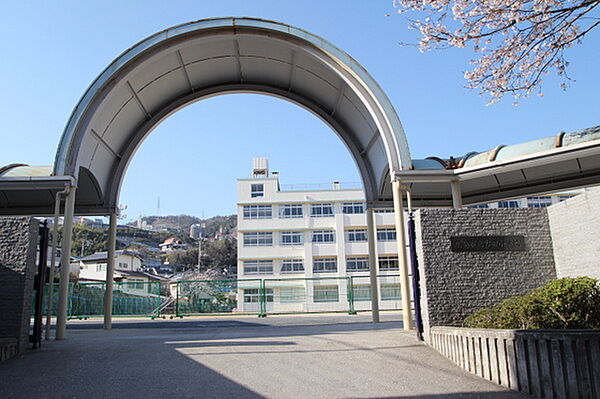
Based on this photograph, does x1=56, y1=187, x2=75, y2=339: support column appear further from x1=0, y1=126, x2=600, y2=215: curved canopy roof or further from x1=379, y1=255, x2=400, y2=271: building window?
x1=379, y1=255, x2=400, y2=271: building window

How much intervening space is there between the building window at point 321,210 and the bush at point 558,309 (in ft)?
140

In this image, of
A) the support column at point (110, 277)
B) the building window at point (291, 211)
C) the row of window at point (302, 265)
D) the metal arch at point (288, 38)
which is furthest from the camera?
the building window at point (291, 211)

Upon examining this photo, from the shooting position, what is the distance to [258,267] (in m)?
49.3

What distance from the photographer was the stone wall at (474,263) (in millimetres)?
8359

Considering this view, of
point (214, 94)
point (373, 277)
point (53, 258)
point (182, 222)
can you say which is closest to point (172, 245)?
point (182, 222)

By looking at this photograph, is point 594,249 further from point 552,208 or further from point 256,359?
point 256,359

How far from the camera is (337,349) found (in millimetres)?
7996

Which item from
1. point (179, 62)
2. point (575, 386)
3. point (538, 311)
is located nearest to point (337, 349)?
point (538, 311)

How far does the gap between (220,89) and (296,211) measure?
36619mm

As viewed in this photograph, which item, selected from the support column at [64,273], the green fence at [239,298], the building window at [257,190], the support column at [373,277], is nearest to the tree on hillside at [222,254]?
the building window at [257,190]

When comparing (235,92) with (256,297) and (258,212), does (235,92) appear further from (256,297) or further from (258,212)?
(258,212)

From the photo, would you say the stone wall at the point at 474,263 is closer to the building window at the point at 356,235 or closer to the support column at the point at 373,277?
the support column at the point at 373,277

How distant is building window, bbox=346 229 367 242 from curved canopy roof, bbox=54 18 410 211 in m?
35.6

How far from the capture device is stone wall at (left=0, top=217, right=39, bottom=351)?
320 inches
